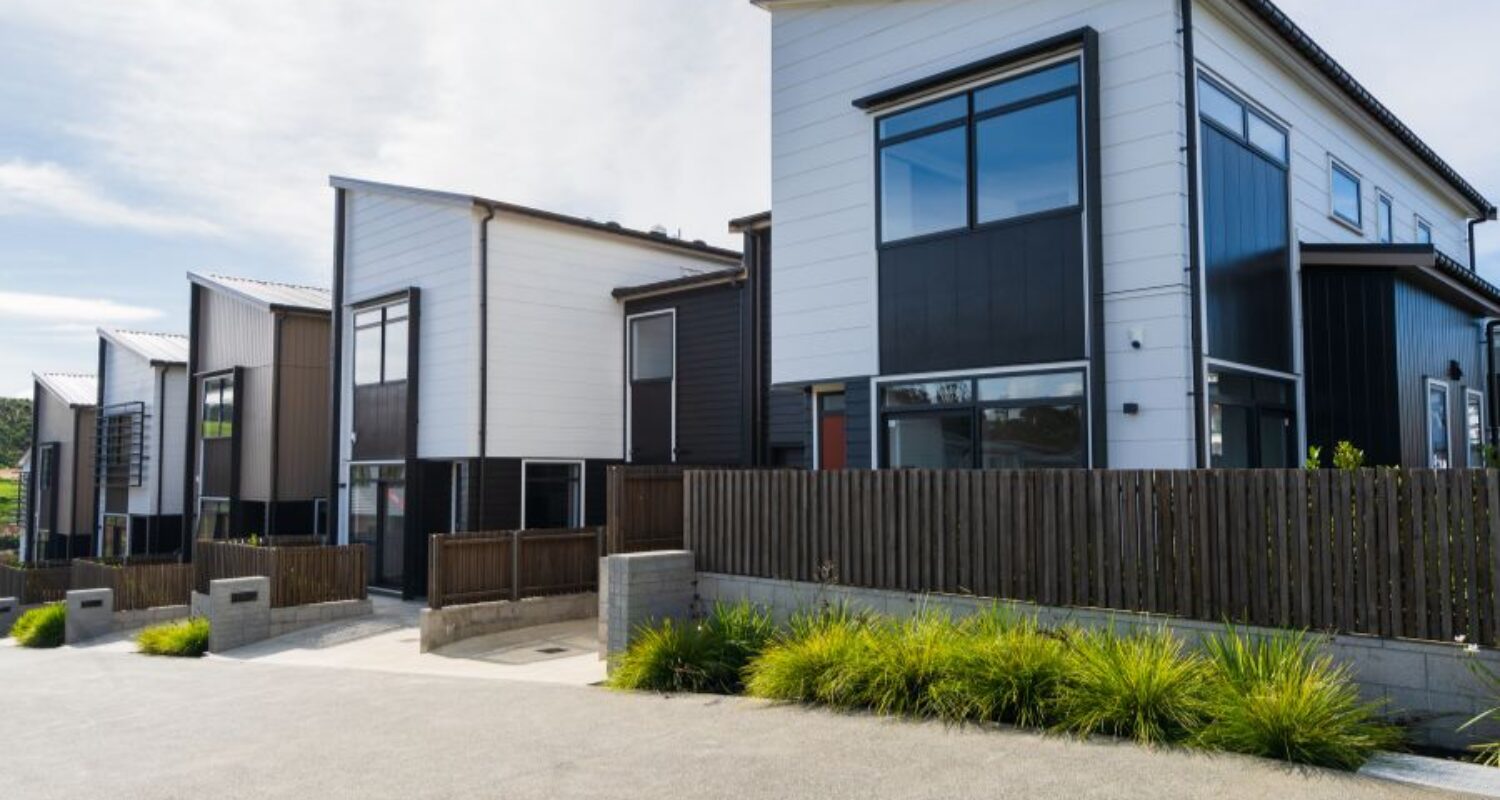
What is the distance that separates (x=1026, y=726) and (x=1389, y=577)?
Result: 2.40 meters

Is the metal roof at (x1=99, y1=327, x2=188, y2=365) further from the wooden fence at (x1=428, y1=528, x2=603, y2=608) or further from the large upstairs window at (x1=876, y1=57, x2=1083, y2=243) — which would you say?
the large upstairs window at (x1=876, y1=57, x2=1083, y2=243)

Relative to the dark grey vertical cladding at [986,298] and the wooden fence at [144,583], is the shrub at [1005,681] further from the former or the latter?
the wooden fence at [144,583]

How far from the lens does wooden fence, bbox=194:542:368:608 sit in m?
16.2

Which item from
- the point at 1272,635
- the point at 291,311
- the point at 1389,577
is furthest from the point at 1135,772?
the point at 291,311

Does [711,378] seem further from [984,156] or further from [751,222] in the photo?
[984,156]

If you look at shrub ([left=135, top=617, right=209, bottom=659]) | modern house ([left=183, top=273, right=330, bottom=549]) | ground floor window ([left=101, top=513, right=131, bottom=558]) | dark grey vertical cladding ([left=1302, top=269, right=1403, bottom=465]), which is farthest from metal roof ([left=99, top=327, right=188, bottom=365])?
dark grey vertical cladding ([left=1302, top=269, right=1403, bottom=465])

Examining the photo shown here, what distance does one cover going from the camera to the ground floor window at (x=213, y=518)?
2434cm

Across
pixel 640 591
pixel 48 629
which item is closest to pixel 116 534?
pixel 48 629

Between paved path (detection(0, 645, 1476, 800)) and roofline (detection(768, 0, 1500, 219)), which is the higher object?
roofline (detection(768, 0, 1500, 219))

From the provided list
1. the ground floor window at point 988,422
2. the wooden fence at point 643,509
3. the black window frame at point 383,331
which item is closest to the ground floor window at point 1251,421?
the ground floor window at point 988,422

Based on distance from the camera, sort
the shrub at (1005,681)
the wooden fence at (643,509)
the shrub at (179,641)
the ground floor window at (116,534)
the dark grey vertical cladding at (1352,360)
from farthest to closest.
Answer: the ground floor window at (116,534)
the shrub at (179,641)
the wooden fence at (643,509)
the dark grey vertical cladding at (1352,360)
the shrub at (1005,681)

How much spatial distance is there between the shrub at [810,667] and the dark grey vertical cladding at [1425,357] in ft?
24.5

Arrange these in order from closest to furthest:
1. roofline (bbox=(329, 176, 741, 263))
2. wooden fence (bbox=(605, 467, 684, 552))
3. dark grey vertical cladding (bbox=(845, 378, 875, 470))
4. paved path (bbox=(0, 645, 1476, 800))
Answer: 1. paved path (bbox=(0, 645, 1476, 800))
2. wooden fence (bbox=(605, 467, 684, 552))
3. dark grey vertical cladding (bbox=(845, 378, 875, 470))
4. roofline (bbox=(329, 176, 741, 263))

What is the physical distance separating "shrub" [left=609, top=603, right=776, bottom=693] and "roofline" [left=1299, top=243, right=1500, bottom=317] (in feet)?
25.5
